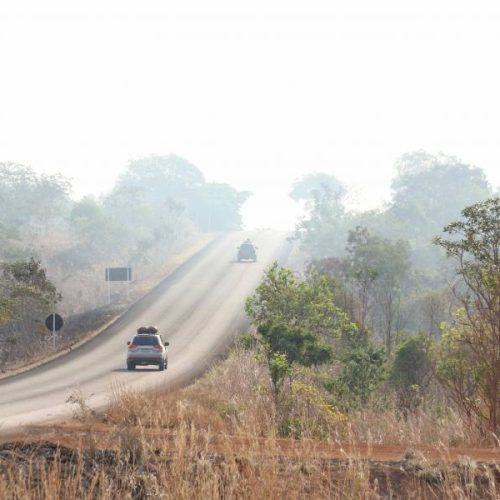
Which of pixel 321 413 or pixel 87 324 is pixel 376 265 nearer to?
pixel 87 324

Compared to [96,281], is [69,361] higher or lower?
lower

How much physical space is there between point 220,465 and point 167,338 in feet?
140

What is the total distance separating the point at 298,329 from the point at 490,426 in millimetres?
12369

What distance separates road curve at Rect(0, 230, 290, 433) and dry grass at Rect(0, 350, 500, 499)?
691cm

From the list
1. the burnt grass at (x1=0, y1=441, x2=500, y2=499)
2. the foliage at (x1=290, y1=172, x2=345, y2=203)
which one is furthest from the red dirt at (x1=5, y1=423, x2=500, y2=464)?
the foliage at (x1=290, y1=172, x2=345, y2=203)

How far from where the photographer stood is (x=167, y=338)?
176 ft

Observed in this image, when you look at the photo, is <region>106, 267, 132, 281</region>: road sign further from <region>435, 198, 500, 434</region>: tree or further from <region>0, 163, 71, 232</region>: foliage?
<region>0, 163, 71, 232</region>: foliage

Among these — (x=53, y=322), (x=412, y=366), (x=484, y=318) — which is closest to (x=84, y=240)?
(x=53, y=322)

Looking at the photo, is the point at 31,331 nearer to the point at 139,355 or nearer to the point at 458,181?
the point at 139,355

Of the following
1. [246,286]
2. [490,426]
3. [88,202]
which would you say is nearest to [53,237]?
[88,202]

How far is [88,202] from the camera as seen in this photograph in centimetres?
12469

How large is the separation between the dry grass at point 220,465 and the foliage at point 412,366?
1578cm

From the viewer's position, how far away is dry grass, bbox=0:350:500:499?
8.81 meters

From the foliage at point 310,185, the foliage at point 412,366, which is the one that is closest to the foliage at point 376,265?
the foliage at point 412,366
